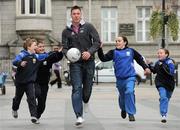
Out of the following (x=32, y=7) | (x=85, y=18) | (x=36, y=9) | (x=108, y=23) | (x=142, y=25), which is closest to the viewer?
(x=36, y=9)

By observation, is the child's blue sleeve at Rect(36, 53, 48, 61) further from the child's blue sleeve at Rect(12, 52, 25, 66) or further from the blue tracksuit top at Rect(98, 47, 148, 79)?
the blue tracksuit top at Rect(98, 47, 148, 79)

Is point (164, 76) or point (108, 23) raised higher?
point (108, 23)

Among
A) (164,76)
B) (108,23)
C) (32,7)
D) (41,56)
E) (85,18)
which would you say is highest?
(32,7)

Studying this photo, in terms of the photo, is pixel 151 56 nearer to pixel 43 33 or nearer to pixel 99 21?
pixel 99 21

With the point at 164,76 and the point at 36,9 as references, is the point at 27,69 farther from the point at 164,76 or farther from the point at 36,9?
the point at 36,9

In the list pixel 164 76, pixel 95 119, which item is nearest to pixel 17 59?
pixel 95 119

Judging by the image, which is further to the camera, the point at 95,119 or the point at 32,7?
the point at 32,7

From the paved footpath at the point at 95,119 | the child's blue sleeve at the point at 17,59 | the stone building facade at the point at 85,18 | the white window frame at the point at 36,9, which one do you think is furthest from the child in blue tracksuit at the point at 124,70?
the white window frame at the point at 36,9

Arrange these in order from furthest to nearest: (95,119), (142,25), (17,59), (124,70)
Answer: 1. (142,25)
2. (95,119)
3. (124,70)
4. (17,59)

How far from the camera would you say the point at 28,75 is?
12586 mm

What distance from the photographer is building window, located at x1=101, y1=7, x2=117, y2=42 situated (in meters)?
40.3

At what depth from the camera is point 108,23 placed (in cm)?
4034

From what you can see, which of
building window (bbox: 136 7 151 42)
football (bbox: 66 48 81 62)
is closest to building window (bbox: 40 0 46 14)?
building window (bbox: 136 7 151 42)

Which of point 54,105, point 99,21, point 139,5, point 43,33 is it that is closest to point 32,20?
point 43,33
